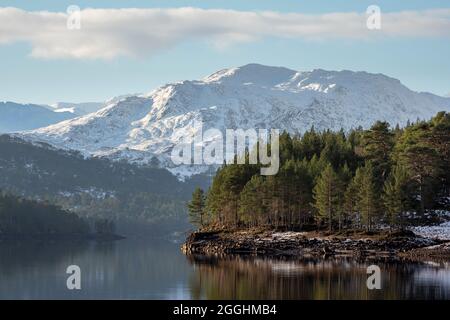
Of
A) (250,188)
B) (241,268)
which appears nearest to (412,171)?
(250,188)

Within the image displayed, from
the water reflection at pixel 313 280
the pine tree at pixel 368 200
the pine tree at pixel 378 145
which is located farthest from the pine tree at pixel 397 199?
the pine tree at pixel 378 145

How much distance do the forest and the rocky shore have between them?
4.79 meters

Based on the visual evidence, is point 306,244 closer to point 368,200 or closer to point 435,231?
point 368,200

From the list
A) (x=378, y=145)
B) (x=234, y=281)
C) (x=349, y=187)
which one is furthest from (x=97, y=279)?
(x=378, y=145)

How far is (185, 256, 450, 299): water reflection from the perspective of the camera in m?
87.2

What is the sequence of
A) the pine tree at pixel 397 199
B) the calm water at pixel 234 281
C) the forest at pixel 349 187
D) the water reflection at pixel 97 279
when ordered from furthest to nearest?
1. the forest at pixel 349 187
2. the pine tree at pixel 397 199
3. the water reflection at pixel 97 279
4. the calm water at pixel 234 281

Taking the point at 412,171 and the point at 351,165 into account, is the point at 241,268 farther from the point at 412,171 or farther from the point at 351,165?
the point at 351,165

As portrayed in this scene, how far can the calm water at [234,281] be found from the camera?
3499 inches

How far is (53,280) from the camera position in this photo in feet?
374

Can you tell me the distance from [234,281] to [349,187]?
5171 cm

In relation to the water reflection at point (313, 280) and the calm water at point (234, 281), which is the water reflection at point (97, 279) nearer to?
the calm water at point (234, 281)
